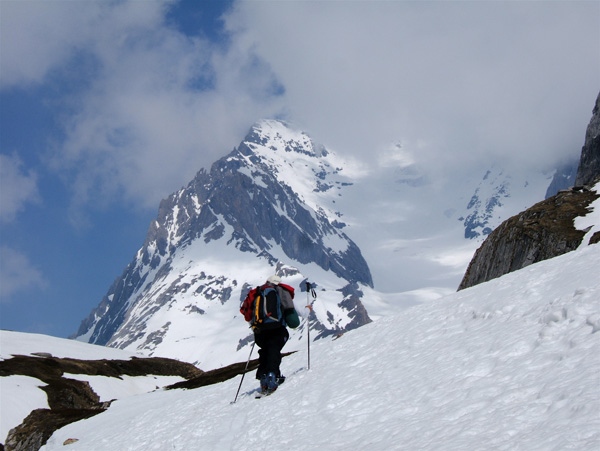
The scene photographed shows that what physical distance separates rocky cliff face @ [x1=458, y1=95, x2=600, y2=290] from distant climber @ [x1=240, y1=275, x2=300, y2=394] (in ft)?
70.1

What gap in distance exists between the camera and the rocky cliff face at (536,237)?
34.5m

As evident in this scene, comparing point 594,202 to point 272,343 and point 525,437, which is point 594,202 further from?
point 525,437

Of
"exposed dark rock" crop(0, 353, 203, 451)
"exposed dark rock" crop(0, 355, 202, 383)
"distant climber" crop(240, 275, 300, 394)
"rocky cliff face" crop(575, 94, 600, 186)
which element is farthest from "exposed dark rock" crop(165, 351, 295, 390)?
"rocky cliff face" crop(575, 94, 600, 186)

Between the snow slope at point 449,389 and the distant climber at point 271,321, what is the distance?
0.74 metres

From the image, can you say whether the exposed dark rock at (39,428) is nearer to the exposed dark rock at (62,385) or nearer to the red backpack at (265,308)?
the exposed dark rock at (62,385)

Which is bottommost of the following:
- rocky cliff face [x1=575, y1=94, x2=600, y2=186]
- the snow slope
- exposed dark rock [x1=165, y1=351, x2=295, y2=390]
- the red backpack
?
the snow slope

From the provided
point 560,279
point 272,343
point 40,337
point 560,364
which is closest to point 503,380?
point 560,364

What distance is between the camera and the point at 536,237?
1441 inches

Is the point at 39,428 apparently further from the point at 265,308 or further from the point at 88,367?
the point at 88,367

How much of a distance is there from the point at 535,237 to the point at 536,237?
0.13 m

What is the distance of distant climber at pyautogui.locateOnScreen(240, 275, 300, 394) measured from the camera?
54.4ft

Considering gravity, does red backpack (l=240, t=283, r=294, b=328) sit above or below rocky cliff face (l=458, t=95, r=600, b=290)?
below

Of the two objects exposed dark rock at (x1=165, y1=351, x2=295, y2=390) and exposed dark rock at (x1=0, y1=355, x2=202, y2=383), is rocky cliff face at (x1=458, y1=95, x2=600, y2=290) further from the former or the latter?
exposed dark rock at (x1=0, y1=355, x2=202, y2=383)

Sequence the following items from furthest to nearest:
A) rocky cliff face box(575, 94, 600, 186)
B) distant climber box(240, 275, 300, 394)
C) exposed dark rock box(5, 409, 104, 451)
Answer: rocky cliff face box(575, 94, 600, 186), exposed dark rock box(5, 409, 104, 451), distant climber box(240, 275, 300, 394)
